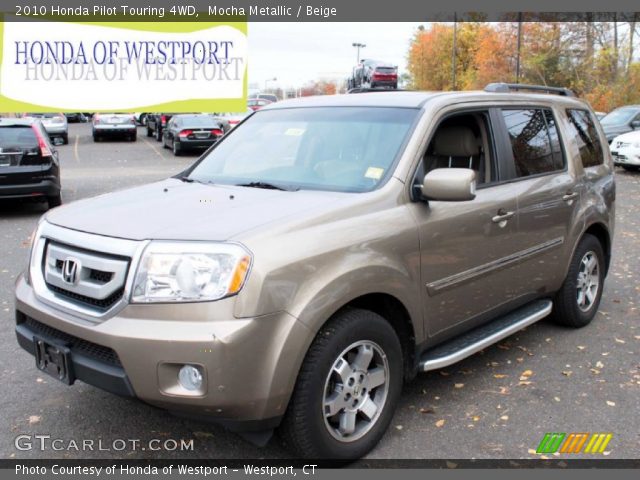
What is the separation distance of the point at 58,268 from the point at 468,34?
6736cm

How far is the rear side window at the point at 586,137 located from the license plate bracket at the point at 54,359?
4230 millimetres

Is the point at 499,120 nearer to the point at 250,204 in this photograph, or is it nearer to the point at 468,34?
the point at 250,204

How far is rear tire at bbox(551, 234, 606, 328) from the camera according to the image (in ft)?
17.0

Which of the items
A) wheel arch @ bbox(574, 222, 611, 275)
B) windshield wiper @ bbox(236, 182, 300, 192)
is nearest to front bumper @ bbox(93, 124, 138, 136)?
wheel arch @ bbox(574, 222, 611, 275)

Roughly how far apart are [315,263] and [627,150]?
1590 centimetres

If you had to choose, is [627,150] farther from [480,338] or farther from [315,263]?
[315,263]

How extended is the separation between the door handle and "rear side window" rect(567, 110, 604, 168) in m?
1.43

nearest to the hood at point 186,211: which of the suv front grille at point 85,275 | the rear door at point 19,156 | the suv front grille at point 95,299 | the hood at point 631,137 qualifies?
the suv front grille at point 85,275

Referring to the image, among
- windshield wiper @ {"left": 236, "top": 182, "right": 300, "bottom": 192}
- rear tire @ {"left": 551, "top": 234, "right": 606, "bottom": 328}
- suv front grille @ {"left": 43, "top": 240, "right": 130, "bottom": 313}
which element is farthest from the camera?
rear tire @ {"left": 551, "top": 234, "right": 606, "bottom": 328}

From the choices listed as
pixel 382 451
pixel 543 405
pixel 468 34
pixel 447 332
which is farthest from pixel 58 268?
pixel 468 34

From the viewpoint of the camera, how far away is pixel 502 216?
4180 millimetres

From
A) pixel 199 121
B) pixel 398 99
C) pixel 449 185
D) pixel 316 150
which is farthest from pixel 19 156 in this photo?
pixel 199 121

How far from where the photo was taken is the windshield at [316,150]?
373cm

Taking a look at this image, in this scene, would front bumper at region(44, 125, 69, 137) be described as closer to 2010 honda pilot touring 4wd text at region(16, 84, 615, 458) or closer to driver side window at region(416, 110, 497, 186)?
2010 honda pilot touring 4wd text at region(16, 84, 615, 458)
